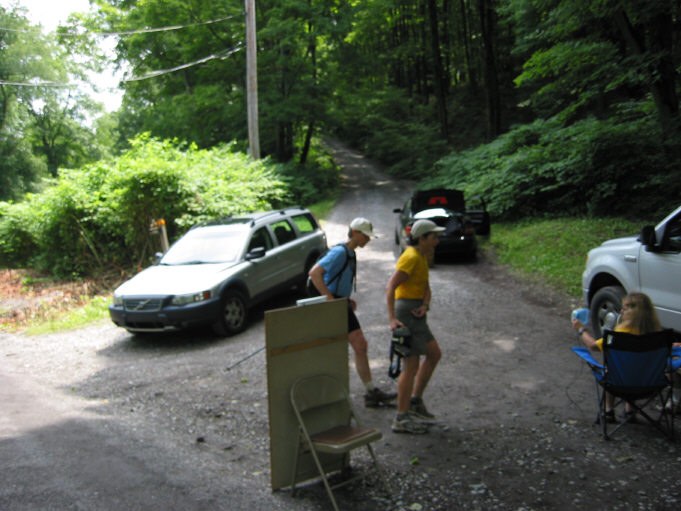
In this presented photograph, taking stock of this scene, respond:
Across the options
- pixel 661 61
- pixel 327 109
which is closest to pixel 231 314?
pixel 661 61

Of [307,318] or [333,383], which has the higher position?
[307,318]

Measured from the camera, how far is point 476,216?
52.7ft

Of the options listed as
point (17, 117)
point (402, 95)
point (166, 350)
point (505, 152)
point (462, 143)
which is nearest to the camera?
point (166, 350)

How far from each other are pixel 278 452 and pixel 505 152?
63.9ft

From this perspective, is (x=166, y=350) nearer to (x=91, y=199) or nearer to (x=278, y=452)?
(x=278, y=452)

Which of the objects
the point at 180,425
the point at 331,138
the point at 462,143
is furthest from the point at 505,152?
the point at 331,138

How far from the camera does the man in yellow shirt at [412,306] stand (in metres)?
5.19

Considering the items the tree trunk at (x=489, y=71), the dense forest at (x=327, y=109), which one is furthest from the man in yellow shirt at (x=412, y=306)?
the tree trunk at (x=489, y=71)

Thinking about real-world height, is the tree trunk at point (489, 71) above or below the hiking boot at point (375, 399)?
above

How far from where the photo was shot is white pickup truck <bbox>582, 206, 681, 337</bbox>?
20.1ft

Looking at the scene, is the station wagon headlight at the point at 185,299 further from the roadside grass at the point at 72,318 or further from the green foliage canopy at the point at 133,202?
the green foliage canopy at the point at 133,202

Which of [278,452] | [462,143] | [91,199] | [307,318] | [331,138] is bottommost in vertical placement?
[278,452]

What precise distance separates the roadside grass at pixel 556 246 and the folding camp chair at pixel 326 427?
24.4ft

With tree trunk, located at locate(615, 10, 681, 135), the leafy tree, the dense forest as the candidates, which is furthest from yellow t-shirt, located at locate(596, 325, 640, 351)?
the leafy tree
